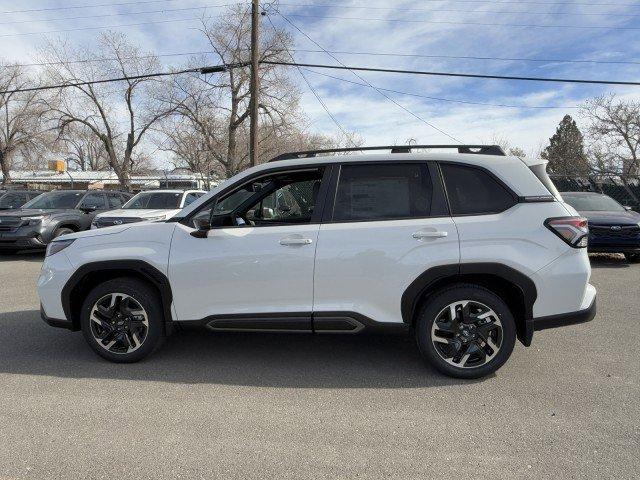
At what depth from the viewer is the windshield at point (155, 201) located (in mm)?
11109

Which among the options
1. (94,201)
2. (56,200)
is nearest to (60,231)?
(56,200)

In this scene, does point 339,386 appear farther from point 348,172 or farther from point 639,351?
point 639,351

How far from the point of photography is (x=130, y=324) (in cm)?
402

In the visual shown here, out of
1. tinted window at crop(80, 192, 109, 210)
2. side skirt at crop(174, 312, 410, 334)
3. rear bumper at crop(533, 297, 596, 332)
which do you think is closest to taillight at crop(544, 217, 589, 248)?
rear bumper at crop(533, 297, 596, 332)

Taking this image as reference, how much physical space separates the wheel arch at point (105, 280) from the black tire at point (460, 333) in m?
2.15

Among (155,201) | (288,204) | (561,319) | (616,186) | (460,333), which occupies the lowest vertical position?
(460,333)

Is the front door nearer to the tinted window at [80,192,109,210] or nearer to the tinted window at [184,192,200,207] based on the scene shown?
the tinted window at [184,192,200,207]

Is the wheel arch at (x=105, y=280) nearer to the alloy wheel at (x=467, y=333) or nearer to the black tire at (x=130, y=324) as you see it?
the black tire at (x=130, y=324)

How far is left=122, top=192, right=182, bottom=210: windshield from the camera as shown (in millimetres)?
11109

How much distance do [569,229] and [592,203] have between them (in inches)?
338

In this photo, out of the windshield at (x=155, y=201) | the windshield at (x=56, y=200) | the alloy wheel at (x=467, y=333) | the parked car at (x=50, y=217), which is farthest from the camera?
the windshield at (x=56, y=200)

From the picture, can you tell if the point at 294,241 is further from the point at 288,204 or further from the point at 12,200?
the point at 12,200

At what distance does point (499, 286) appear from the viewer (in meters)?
3.79

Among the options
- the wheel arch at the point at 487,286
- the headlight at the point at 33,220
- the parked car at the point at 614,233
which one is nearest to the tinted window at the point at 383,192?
the wheel arch at the point at 487,286
